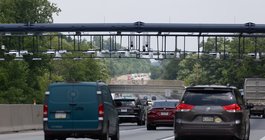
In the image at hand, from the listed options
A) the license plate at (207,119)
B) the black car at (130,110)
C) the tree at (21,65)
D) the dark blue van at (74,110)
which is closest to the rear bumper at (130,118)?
the black car at (130,110)

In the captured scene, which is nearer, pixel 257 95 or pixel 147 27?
pixel 147 27

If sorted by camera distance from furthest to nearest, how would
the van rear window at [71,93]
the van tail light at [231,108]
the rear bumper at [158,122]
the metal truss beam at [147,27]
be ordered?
the metal truss beam at [147,27], the rear bumper at [158,122], the van rear window at [71,93], the van tail light at [231,108]

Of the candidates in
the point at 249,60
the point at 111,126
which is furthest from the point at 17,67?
the point at 111,126

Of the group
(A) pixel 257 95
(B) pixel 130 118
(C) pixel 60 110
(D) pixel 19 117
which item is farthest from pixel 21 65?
(C) pixel 60 110

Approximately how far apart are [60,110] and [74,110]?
42cm

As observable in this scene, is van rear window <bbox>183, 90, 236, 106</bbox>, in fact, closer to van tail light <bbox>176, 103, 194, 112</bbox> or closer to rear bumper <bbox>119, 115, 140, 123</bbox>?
van tail light <bbox>176, 103, 194, 112</bbox>

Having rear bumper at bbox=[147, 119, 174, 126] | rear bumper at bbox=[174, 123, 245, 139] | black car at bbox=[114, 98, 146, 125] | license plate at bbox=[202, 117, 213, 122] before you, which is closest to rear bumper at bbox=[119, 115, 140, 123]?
black car at bbox=[114, 98, 146, 125]

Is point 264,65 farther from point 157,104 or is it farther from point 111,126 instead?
point 111,126

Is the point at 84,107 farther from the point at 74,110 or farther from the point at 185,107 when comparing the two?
the point at 185,107

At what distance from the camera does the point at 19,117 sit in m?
40.0

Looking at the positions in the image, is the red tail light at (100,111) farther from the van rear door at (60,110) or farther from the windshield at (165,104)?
the windshield at (165,104)

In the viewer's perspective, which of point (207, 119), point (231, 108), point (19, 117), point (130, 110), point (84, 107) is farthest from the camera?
point (130, 110)

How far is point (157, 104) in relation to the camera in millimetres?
44375

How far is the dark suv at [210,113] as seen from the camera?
23.8m
